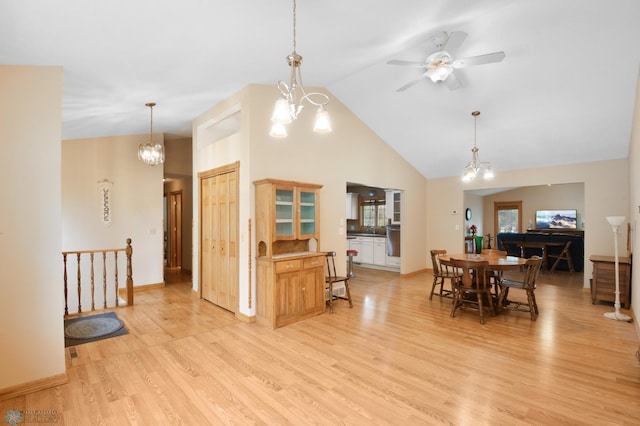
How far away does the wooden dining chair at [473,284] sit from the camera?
13.5 ft

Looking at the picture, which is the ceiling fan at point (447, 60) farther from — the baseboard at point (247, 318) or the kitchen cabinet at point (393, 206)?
the kitchen cabinet at point (393, 206)

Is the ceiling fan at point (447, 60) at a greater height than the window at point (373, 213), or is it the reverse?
the ceiling fan at point (447, 60)

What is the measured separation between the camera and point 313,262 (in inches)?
170

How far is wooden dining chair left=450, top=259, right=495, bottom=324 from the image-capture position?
4.11 m

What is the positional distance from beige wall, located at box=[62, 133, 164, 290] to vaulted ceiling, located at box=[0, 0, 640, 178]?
348 mm

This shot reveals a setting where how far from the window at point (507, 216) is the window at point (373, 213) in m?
5.05

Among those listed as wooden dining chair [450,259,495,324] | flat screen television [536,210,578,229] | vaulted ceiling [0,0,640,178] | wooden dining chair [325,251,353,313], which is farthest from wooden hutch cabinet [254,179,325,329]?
flat screen television [536,210,578,229]

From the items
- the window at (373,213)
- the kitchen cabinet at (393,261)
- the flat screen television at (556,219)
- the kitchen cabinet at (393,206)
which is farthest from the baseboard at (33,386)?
the flat screen television at (556,219)

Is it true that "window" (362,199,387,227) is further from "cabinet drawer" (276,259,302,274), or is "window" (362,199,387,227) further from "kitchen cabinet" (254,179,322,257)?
"cabinet drawer" (276,259,302,274)

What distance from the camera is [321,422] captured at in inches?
84.3

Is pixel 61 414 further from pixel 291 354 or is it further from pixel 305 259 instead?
pixel 305 259

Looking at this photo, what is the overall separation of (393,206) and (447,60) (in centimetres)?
550

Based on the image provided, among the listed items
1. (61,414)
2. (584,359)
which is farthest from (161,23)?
(584,359)

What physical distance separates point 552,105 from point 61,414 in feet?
20.8
